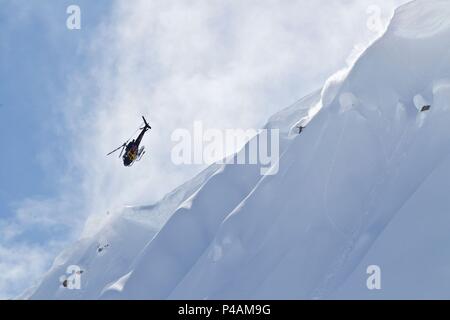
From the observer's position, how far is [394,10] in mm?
55750

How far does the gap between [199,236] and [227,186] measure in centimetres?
669

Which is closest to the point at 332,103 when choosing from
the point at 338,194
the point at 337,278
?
the point at 338,194

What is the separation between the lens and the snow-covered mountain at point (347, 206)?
127 ft

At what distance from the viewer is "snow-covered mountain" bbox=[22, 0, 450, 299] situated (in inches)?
1527

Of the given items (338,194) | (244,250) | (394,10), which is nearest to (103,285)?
(244,250)

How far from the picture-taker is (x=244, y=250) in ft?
169

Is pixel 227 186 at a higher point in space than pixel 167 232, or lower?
higher

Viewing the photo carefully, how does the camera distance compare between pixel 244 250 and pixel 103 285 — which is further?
pixel 103 285

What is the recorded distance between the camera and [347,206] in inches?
1880

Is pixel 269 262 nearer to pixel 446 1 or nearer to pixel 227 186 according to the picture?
pixel 227 186
